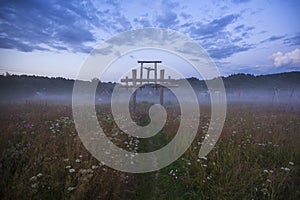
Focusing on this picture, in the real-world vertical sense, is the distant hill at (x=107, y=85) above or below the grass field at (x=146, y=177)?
above

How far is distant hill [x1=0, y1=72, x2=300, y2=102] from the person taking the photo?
4003cm

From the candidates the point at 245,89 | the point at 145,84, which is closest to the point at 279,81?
the point at 245,89

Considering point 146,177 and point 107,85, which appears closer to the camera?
point 146,177

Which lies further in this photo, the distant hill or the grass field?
the distant hill

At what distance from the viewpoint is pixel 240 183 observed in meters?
3.94

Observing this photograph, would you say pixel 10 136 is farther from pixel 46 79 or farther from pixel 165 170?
pixel 46 79

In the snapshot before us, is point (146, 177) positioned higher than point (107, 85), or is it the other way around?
point (107, 85)

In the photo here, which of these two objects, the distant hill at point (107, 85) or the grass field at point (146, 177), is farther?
the distant hill at point (107, 85)

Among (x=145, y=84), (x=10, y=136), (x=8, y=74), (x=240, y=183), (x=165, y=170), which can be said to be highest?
(x=8, y=74)

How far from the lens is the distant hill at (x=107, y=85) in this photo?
40.0m

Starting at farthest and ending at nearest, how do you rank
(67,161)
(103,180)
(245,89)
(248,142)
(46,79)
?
(245,89), (46,79), (248,142), (67,161), (103,180)

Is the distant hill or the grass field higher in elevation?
the distant hill

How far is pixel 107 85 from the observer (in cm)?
5834

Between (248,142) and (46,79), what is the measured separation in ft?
187
